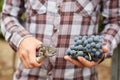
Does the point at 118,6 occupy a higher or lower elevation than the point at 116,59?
higher

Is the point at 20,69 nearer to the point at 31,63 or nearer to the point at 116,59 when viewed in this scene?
the point at 31,63

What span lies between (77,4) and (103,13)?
0.15m

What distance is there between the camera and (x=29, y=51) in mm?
1605

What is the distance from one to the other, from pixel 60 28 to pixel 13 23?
0.73ft

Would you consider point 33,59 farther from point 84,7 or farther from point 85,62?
point 84,7

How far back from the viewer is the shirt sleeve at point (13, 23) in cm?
176

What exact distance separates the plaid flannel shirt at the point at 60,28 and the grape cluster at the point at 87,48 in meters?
0.28

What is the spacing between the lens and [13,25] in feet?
5.91

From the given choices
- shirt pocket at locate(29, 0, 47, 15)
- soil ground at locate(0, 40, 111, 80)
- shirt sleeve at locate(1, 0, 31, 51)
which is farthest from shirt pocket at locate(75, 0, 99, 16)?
soil ground at locate(0, 40, 111, 80)

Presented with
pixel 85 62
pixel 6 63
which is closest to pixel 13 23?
pixel 85 62

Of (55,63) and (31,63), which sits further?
(55,63)

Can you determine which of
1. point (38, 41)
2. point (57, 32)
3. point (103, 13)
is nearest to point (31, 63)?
point (38, 41)

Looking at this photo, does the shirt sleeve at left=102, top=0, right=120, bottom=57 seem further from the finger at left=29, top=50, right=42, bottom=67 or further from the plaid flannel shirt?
the finger at left=29, top=50, right=42, bottom=67

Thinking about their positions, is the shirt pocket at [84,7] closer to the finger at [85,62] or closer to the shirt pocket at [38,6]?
the shirt pocket at [38,6]
